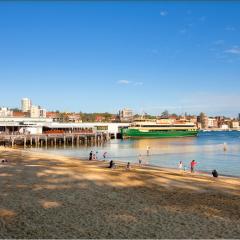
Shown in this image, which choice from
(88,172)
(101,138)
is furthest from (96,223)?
(101,138)

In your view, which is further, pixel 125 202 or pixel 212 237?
pixel 125 202

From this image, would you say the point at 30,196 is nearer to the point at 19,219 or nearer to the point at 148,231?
the point at 19,219

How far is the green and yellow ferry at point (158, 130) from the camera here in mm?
155875

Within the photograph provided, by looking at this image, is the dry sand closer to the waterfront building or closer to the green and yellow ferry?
the waterfront building

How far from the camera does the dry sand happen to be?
15.5 m

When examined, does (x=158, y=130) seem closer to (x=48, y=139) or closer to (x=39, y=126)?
(x=39, y=126)

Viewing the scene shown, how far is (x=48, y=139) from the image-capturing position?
375 feet

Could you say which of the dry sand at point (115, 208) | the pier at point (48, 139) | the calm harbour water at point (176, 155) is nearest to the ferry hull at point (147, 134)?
the pier at point (48, 139)

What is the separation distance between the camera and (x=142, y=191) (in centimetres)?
2422

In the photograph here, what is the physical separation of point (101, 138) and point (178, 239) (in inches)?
4525

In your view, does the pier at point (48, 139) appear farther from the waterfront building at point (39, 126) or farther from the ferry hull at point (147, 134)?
the ferry hull at point (147, 134)

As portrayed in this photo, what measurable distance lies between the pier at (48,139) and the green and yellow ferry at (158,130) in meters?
24.9

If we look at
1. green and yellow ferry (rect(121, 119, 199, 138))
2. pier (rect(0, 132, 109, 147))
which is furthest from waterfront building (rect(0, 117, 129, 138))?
pier (rect(0, 132, 109, 147))

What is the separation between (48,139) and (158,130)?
59.2m
